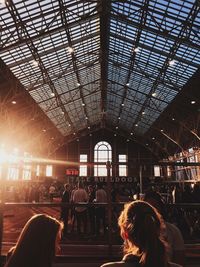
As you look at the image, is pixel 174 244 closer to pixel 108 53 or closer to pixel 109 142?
pixel 108 53

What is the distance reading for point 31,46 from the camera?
1390cm

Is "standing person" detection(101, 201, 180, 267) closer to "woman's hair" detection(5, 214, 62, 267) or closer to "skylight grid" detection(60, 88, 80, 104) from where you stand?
"woman's hair" detection(5, 214, 62, 267)

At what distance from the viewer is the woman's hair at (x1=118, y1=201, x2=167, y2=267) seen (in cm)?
154

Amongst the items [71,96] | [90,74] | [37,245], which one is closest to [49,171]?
[71,96]

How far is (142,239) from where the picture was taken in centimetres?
159

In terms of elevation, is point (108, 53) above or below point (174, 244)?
above

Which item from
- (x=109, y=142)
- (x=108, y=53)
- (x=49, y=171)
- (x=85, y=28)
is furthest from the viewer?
(x=109, y=142)

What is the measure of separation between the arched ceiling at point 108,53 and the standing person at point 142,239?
11787mm

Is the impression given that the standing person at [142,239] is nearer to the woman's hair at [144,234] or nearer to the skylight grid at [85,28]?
the woman's hair at [144,234]

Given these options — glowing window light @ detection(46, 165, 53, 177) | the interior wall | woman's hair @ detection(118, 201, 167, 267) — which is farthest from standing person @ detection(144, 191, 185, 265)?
the interior wall

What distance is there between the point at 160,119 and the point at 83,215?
20.1 meters

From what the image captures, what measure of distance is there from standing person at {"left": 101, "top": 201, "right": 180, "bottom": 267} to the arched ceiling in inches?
464

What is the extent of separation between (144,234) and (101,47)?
17.3 meters

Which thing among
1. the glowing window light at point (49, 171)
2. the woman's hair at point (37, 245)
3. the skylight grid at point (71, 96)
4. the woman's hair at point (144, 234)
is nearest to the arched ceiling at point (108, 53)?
the skylight grid at point (71, 96)
